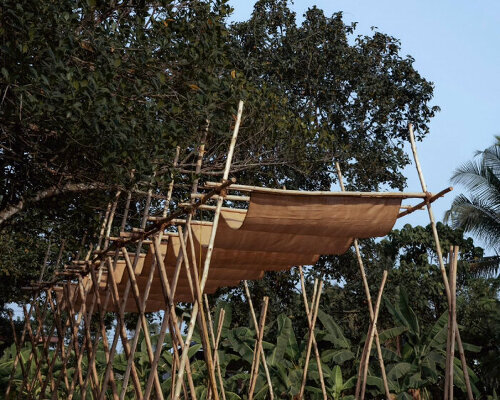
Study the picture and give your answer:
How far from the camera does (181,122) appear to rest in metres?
9.58

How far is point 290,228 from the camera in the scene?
6.48 metres

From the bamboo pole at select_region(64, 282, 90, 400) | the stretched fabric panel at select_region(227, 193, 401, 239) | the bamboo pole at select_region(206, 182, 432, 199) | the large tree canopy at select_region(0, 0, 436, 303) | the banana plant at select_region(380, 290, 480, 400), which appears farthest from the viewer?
the banana plant at select_region(380, 290, 480, 400)

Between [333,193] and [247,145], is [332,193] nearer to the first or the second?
[333,193]

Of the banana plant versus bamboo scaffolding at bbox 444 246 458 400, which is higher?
the banana plant

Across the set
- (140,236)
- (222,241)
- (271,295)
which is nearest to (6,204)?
(140,236)

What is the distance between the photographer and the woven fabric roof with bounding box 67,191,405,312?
19.6ft

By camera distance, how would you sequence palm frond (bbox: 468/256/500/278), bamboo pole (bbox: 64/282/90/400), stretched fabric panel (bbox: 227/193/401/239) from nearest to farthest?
stretched fabric panel (bbox: 227/193/401/239) → bamboo pole (bbox: 64/282/90/400) → palm frond (bbox: 468/256/500/278)

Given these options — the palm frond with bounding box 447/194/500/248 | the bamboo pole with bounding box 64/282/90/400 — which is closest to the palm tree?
the palm frond with bounding box 447/194/500/248

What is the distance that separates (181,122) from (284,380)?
519 cm

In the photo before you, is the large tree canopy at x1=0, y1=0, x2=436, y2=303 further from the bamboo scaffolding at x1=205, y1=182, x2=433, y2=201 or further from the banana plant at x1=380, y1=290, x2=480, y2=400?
the banana plant at x1=380, y1=290, x2=480, y2=400

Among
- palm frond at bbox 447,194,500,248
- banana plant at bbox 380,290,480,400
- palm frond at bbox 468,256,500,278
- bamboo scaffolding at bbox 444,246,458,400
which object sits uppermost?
palm frond at bbox 447,194,500,248

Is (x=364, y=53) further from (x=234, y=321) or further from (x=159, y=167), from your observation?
(x=159, y=167)

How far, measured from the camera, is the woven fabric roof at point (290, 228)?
5961 mm

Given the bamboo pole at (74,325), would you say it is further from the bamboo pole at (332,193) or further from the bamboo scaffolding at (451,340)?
the bamboo scaffolding at (451,340)
